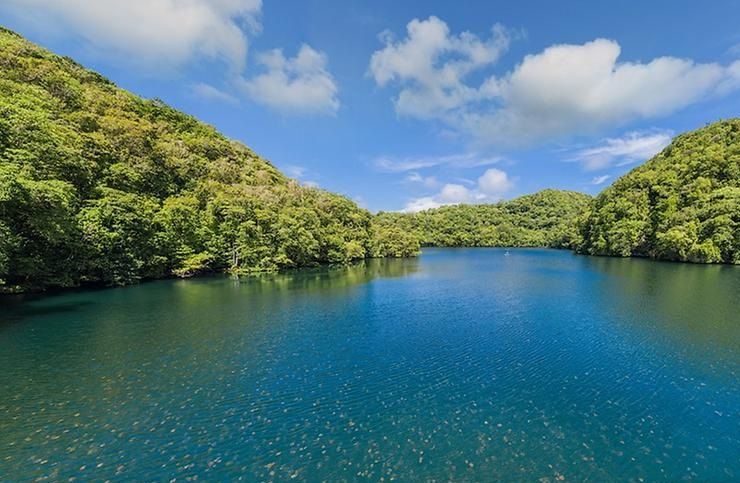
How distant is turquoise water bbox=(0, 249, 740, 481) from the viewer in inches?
404

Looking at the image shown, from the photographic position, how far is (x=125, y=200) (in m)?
43.4

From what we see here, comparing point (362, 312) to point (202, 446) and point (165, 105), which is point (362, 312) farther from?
point (165, 105)

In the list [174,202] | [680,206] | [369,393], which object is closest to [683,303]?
[369,393]

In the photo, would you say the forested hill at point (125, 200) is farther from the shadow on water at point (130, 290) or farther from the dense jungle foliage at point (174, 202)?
the shadow on water at point (130, 290)

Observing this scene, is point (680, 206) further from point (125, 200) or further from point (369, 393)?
point (125, 200)

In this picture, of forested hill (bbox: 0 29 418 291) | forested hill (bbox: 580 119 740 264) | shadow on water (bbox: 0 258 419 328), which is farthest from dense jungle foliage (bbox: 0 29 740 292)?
shadow on water (bbox: 0 258 419 328)

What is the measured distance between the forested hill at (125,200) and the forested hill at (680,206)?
2274 inches

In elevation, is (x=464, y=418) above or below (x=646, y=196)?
below

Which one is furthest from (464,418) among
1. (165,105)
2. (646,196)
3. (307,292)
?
(165,105)

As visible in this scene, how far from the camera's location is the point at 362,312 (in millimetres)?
30391

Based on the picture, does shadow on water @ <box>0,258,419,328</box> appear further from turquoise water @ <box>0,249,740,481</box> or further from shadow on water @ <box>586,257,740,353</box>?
shadow on water @ <box>586,257,740,353</box>

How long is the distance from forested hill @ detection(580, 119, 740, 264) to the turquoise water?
5436cm

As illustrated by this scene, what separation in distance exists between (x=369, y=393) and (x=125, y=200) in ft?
140

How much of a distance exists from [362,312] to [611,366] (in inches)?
704
